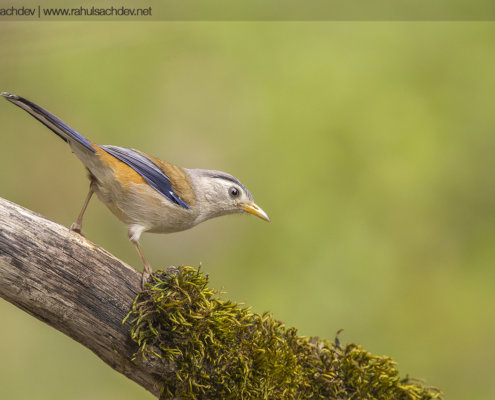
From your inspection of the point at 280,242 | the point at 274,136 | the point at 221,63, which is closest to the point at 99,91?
the point at 221,63

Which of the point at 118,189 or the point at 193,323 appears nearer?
the point at 193,323

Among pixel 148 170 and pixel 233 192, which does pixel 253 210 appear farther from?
pixel 148 170

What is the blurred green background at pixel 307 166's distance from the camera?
561 centimetres

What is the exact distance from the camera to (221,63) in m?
6.57

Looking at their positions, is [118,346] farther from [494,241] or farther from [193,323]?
[494,241]

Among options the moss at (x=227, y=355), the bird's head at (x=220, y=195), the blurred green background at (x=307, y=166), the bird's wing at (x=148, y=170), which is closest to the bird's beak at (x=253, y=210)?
the bird's head at (x=220, y=195)

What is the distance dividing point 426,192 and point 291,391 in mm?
3728

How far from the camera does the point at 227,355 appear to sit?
3.05m

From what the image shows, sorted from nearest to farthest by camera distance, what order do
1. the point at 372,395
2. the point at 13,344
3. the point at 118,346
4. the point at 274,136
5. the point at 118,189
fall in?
the point at 118,346 → the point at 372,395 → the point at 118,189 → the point at 13,344 → the point at 274,136

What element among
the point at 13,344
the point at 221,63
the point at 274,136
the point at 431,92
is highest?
the point at 431,92

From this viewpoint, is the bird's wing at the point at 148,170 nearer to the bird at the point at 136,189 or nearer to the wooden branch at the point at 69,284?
the bird at the point at 136,189

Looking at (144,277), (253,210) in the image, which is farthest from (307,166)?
(144,277)

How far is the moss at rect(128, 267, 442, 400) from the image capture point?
2.98 meters

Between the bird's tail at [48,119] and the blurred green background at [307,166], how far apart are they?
7.11 ft
